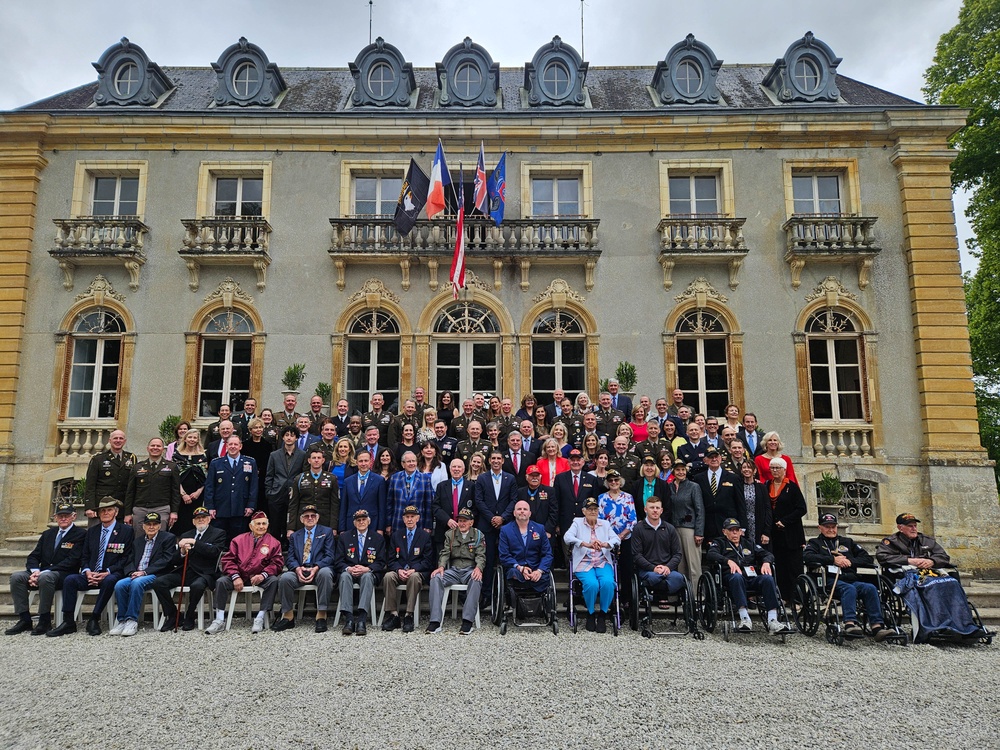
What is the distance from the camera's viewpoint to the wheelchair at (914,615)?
22.6 feet

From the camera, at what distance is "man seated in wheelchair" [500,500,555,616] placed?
282 inches

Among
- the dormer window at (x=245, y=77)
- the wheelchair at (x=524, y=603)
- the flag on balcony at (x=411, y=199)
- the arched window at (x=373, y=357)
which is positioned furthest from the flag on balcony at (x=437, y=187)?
the wheelchair at (x=524, y=603)

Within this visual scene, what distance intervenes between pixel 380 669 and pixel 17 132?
14367 millimetres

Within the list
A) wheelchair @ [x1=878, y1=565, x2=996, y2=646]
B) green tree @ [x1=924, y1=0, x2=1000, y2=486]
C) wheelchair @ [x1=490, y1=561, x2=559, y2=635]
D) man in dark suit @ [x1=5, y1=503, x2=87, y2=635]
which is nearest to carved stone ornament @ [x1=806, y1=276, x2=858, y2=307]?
green tree @ [x1=924, y1=0, x2=1000, y2=486]

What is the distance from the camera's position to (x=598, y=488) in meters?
8.03

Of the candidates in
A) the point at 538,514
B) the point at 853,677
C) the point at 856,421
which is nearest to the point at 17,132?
the point at 538,514

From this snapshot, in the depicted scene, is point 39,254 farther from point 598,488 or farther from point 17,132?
point 598,488

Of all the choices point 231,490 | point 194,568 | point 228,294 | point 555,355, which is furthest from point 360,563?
point 228,294

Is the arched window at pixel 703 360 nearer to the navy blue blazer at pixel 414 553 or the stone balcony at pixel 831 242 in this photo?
the stone balcony at pixel 831 242

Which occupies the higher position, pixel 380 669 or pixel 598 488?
pixel 598 488

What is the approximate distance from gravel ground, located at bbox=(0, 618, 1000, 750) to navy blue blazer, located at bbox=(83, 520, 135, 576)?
88 centimetres

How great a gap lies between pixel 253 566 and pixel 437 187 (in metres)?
7.82

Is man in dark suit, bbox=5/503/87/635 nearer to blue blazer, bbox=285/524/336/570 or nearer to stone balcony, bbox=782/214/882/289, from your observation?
blue blazer, bbox=285/524/336/570

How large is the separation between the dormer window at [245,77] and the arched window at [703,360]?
1061 cm
